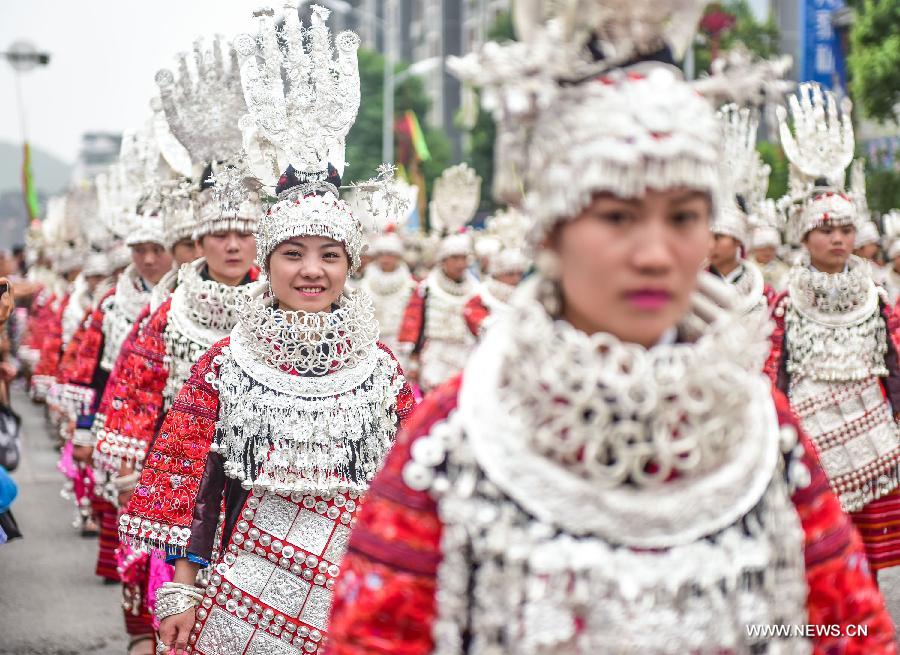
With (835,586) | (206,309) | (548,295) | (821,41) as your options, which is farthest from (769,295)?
(821,41)

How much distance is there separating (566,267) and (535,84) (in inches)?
12.6

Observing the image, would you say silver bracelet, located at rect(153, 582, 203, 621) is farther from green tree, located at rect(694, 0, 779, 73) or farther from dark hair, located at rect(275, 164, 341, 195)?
green tree, located at rect(694, 0, 779, 73)

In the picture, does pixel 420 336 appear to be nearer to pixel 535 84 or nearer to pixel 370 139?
pixel 535 84

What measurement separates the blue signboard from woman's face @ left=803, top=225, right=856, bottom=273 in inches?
743

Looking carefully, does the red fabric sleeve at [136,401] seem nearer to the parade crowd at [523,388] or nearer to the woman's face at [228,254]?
the parade crowd at [523,388]

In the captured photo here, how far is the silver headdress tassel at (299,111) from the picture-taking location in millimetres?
4746

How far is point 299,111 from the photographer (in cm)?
484

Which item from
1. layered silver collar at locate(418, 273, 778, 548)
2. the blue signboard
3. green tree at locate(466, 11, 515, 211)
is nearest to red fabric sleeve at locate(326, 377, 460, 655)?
layered silver collar at locate(418, 273, 778, 548)

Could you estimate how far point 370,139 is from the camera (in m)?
55.7

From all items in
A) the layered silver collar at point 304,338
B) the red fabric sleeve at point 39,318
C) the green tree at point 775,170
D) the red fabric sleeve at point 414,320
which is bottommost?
the red fabric sleeve at point 39,318

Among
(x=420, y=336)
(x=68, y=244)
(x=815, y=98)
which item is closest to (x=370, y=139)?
(x=68, y=244)

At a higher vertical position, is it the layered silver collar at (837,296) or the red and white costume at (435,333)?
the layered silver collar at (837,296)

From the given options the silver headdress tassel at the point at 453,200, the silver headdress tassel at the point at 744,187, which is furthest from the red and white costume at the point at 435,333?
the silver headdress tassel at the point at 744,187

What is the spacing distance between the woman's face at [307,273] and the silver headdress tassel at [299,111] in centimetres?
8
